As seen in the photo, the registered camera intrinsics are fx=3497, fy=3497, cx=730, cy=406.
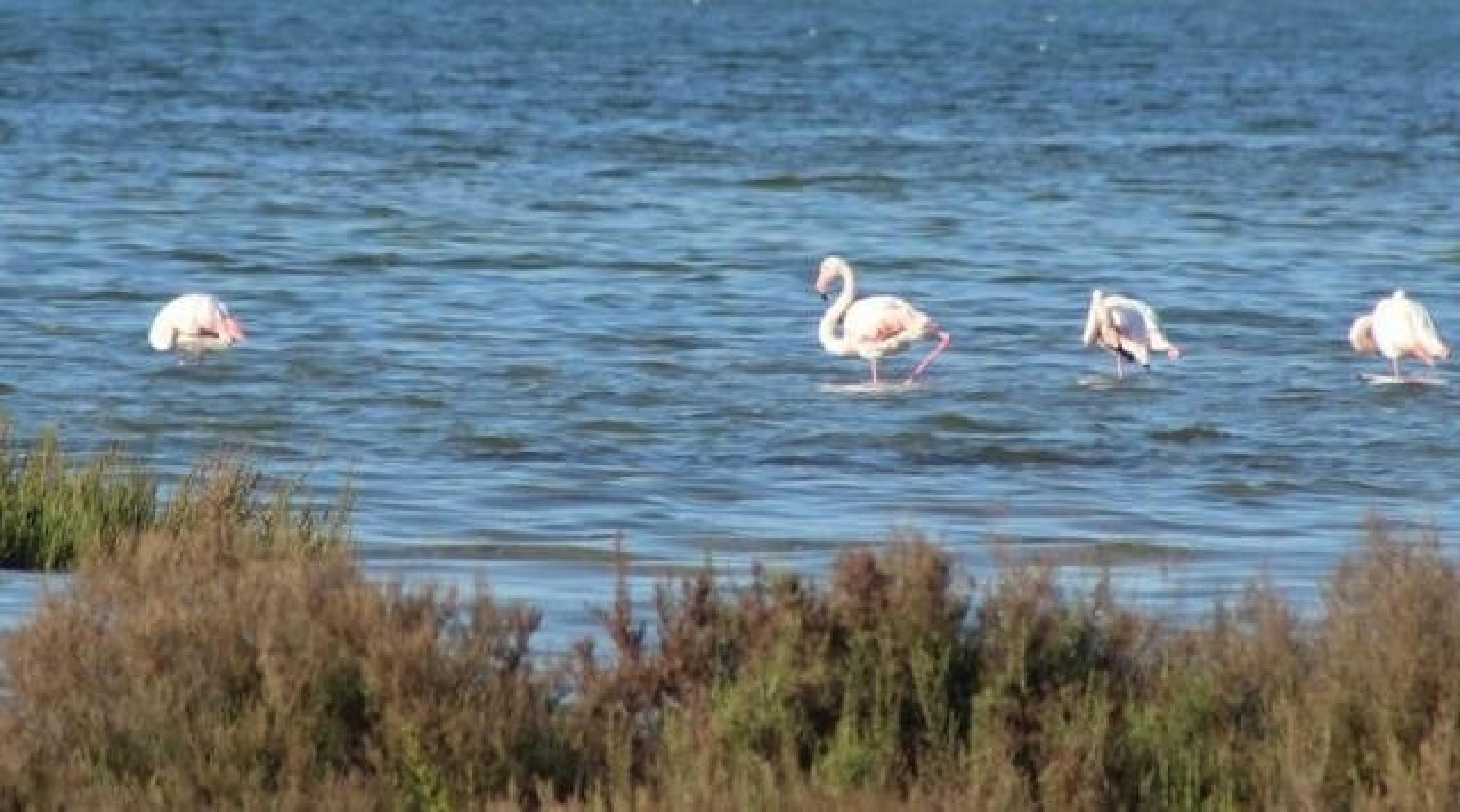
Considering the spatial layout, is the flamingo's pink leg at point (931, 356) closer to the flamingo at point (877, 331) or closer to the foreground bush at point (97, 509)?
the flamingo at point (877, 331)

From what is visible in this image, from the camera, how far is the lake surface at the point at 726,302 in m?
14.5

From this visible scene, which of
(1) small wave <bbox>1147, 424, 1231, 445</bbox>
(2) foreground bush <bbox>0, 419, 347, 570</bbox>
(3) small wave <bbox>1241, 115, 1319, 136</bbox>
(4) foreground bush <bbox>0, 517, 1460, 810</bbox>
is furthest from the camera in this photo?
(3) small wave <bbox>1241, 115, 1319, 136</bbox>

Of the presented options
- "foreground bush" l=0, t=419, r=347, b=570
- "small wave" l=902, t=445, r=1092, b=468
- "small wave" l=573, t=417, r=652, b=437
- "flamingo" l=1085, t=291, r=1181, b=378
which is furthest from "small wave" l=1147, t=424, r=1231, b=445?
"foreground bush" l=0, t=419, r=347, b=570

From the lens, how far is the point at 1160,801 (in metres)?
7.52

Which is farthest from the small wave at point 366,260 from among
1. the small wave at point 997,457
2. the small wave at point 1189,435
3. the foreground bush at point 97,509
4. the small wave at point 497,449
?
the foreground bush at point 97,509

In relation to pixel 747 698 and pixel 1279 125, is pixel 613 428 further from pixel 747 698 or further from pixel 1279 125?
pixel 1279 125

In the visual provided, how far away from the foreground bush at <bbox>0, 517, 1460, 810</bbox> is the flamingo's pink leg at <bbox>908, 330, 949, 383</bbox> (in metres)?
12.2

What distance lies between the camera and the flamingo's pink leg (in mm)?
20391

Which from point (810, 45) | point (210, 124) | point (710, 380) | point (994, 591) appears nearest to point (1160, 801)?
point (994, 591)

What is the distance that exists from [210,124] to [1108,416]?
2922cm

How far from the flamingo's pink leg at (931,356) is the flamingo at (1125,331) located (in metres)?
0.86

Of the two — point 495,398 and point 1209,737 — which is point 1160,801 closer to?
point 1209,737

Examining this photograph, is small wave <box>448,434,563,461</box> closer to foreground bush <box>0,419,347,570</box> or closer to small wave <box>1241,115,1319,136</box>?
foreground bush <box>0,419,347,570</box>

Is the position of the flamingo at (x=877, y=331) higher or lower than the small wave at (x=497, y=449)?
higher
